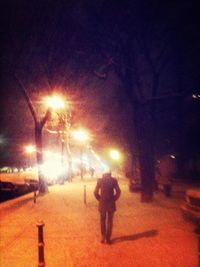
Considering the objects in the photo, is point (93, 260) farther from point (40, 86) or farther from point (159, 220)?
point (40, 86)

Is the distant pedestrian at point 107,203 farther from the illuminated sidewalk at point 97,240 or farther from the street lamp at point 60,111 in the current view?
the street lamp at point 60,111

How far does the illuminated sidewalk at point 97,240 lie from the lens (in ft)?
28.0

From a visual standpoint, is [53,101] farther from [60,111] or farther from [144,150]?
[60,111]

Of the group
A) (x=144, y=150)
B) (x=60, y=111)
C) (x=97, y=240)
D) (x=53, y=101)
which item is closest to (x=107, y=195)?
(x=97, y=240)

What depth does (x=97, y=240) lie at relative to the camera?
35.4ft

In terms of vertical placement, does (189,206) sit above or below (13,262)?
above

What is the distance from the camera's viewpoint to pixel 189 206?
460 inches

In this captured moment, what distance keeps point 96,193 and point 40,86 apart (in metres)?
17.9

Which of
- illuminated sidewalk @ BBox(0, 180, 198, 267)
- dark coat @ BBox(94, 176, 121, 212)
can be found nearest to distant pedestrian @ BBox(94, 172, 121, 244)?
dark coat @ BBox(94, 176, 121, 212)

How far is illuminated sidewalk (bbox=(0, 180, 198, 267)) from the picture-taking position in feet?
28.0

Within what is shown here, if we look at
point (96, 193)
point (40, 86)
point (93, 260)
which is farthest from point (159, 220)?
point (40, 86)

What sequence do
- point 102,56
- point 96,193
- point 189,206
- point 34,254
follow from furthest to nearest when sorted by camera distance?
point 102,56, point 189,206, point 96,193, point 34,254

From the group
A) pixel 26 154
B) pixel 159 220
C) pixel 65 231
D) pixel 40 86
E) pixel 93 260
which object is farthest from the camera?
pixel 26 154

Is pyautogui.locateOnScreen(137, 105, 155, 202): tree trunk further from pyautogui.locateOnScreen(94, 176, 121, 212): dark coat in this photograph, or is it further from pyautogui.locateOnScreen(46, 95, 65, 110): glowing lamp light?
pyautogui.locateOnScreen(94, 176, 121, 212): dark coat
